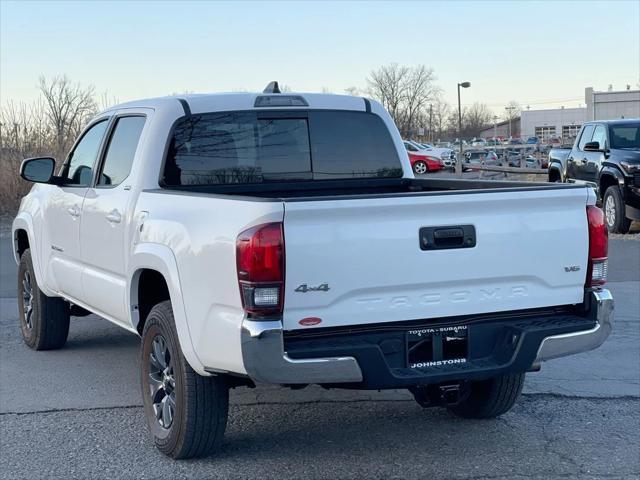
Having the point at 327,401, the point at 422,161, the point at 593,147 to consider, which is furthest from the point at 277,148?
the point at 422,161

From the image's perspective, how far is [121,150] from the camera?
20.2ft

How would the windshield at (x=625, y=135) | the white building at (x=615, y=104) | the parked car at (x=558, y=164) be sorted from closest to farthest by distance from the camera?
the windshield at (x=625, y=135)
the parked car at (x=558, y=164)
the white building at (x=615, y=104)

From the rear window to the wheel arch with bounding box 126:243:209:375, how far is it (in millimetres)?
641

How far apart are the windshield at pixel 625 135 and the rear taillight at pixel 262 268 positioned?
12.6 m

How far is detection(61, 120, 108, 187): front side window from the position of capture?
658 cm

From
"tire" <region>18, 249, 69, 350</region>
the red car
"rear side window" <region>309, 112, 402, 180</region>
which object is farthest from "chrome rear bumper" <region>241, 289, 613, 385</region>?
the red car

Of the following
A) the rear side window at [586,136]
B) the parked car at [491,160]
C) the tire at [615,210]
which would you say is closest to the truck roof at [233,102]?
the tire at [615,210]

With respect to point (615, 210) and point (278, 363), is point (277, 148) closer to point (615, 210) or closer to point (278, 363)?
point (278, 363)

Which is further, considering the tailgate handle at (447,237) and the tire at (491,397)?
the tire at (491,397)

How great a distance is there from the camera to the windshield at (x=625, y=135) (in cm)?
1542

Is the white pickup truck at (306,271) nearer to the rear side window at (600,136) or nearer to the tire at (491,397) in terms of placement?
the tire at (491,397)

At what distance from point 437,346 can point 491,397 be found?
128cm

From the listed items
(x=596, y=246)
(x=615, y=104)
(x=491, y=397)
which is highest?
(x=615, y=104)

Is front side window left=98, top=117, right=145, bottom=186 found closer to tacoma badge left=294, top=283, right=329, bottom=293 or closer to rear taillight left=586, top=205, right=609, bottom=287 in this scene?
tacoma badge left=294, top=283, right=329, bottom=293
